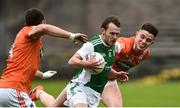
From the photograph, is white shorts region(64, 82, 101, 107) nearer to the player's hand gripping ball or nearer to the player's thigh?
the player's hand gripping ball

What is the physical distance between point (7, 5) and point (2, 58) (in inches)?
263

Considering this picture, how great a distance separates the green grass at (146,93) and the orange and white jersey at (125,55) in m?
6.44

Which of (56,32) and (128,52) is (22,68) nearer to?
(56,32)

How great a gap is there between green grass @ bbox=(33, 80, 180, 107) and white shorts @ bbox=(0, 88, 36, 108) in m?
8.18

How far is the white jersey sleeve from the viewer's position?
1174 cm

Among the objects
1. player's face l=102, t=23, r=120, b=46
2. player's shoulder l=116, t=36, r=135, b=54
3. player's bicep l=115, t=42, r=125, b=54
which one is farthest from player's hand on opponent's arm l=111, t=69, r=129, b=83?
player's face l=102, t=23, r=120, b=46

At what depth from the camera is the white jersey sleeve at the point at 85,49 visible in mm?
11736

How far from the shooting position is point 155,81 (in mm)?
28109

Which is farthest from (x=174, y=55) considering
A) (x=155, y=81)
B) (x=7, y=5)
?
(x=7, y=5)

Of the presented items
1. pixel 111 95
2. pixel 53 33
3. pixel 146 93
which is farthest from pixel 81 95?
pixel 146 93

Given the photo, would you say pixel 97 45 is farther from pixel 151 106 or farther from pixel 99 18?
pixel 99 18

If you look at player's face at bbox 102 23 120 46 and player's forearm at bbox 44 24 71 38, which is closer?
player's forearm at bbox 44 24 71 38

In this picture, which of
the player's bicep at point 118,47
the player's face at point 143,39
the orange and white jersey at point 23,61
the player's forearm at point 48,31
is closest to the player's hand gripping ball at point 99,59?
the orange and white jersey at point 23,61

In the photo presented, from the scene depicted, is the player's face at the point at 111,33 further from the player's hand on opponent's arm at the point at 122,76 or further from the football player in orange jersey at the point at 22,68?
the football player in orange jersey at the point at 22,68
